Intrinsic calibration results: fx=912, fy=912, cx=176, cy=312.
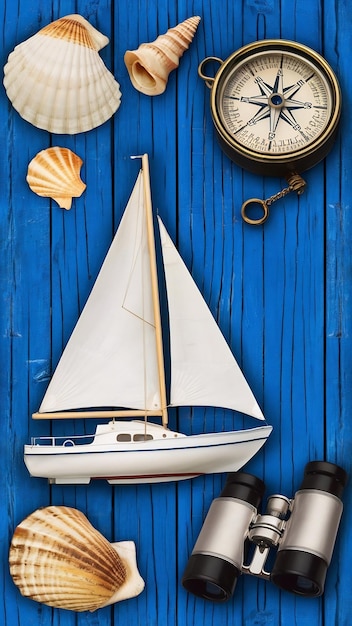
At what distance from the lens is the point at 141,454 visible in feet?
4.93

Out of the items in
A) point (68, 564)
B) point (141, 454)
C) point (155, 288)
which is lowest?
point (68, 564)

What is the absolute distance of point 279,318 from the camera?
1.60 meters

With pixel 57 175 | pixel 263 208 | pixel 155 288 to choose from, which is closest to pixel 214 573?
pixel 155 288

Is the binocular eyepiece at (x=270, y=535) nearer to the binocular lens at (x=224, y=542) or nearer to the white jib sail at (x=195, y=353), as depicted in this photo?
the binocular lens at (x=224, y=542)

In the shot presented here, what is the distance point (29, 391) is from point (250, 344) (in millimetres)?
395

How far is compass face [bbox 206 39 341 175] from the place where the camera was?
60.8 inches

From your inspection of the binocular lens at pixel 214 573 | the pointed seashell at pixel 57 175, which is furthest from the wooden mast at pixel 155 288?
the binocular lens at pixel 214 573

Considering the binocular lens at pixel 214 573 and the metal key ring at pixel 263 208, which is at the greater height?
the metal key ring at pixel 263 208

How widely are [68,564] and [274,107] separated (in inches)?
33.1

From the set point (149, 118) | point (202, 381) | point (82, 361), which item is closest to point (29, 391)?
point (82, 361)

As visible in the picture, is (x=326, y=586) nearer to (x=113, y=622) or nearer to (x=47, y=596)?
(x=113, y=622)

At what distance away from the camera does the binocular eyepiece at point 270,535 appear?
4.71ft

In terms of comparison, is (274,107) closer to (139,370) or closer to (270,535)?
(139,370)

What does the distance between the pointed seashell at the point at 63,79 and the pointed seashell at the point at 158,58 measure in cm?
4
